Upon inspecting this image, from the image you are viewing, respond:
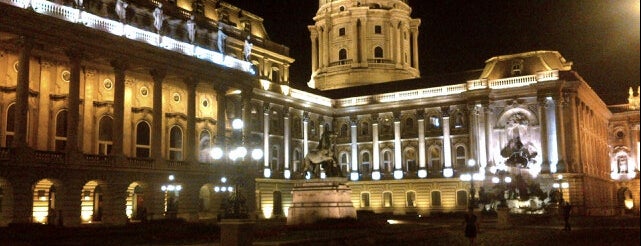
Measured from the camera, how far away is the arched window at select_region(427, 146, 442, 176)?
7600cm

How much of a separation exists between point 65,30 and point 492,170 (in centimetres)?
4537

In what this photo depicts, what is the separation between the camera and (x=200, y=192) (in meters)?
58.3

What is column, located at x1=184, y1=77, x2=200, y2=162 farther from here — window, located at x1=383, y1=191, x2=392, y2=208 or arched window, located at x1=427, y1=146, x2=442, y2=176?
arched window, located at x1=427, y1=146, x2=442, y2=176

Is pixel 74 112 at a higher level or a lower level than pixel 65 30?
lower

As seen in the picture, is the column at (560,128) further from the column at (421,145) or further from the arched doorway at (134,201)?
the arched doorway at (134,201)

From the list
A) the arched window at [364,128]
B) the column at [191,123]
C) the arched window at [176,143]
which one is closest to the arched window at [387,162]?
the arched window at [364,128]

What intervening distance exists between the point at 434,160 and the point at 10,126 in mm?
46857

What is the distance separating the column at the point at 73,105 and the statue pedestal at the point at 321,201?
16917 mm

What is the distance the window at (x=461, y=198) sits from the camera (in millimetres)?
72688

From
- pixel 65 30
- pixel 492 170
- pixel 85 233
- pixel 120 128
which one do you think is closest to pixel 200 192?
pixel 120 128

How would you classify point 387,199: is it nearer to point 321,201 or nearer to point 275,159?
point 275,159

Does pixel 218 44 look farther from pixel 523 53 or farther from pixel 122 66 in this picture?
pixel 523 53

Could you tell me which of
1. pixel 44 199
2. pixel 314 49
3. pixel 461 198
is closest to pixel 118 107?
pixel 44 199

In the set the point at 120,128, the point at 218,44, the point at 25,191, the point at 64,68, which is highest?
the point at 218,44
